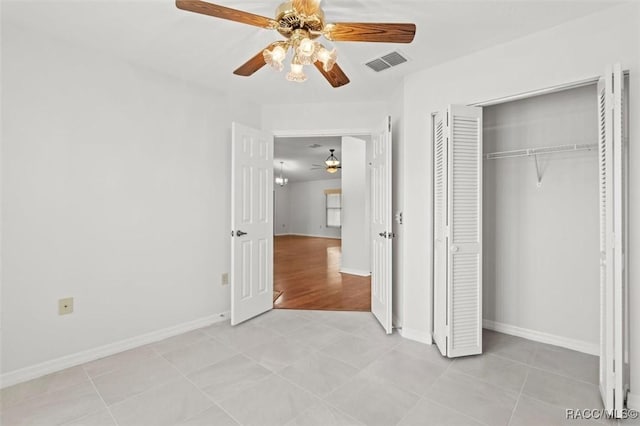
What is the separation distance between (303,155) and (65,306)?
653 cm

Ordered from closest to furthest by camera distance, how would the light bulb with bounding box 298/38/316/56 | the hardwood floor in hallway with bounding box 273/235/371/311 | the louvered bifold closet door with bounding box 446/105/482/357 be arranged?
the light bulb with bounding box 298/38/316/56
the louvered bifold closet door with bounding box 446/105/482/357
the hardwood floor in hallway with bounding box 273/235/371/311

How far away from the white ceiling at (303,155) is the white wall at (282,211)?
3.88 feet

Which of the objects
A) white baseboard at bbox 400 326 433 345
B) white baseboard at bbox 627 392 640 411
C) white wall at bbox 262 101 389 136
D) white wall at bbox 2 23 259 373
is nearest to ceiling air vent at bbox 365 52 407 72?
Result: white wall at bbox 262 101 389 136

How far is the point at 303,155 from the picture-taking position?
27.1ft

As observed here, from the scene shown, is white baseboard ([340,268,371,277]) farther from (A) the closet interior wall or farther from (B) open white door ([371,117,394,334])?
(A) the closet interior wall

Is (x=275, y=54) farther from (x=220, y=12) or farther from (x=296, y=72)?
(x=220, y=12)

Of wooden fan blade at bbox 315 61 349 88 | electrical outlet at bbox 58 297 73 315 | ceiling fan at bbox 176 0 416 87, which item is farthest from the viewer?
electrical outlet at bbox 58 297 73 315

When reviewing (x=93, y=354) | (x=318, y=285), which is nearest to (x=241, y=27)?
(x=93, y=354)

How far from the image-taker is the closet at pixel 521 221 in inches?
96.7

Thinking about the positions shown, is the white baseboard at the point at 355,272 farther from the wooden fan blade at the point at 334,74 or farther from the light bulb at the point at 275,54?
the light bulb at the point at 275,54

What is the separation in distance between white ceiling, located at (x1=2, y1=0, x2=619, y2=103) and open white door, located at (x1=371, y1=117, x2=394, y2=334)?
699 millimetres

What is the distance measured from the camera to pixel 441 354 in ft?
8.26

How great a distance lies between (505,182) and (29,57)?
13.6 feet

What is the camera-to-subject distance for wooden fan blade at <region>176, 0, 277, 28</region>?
4.75 feet
